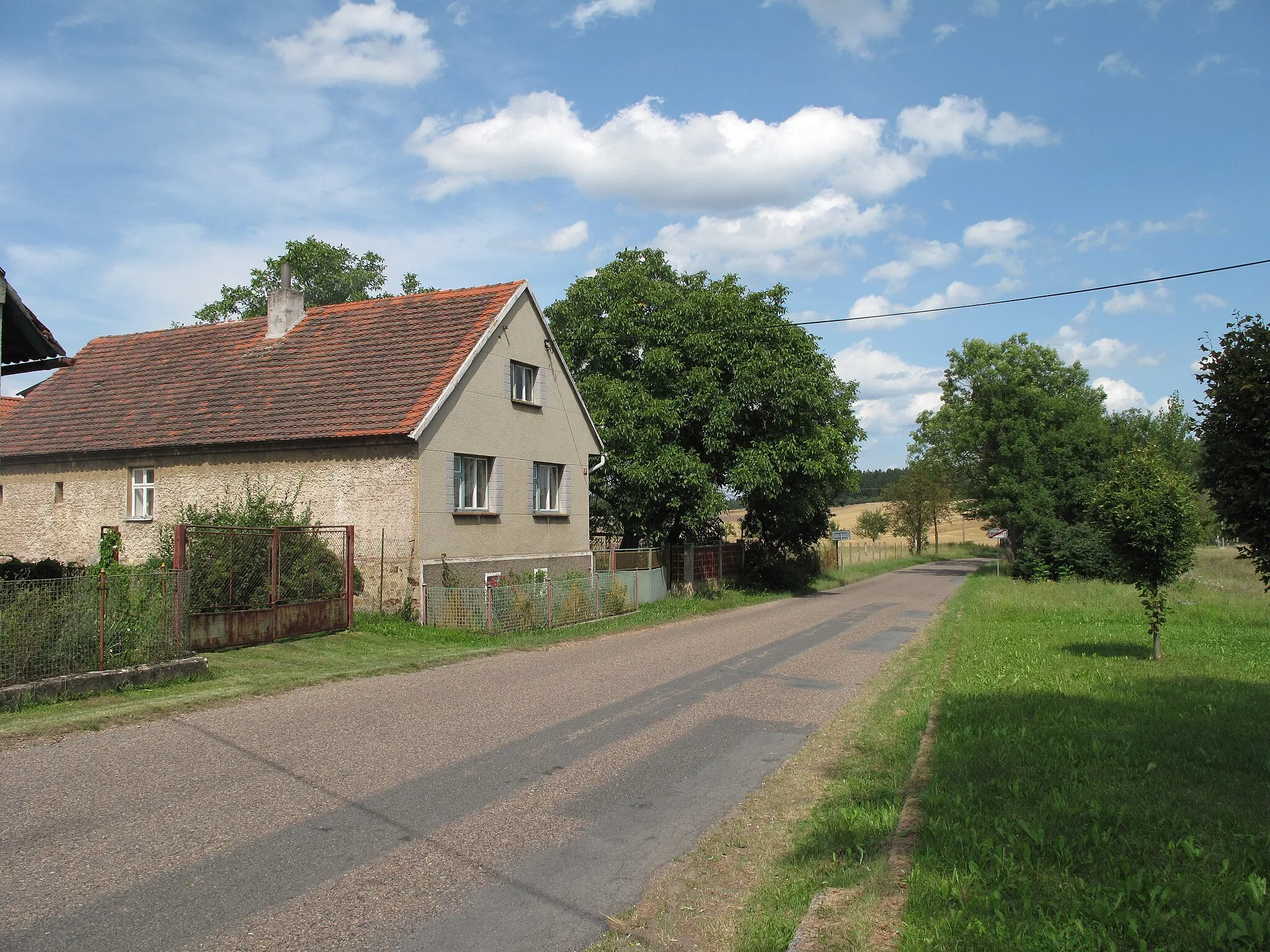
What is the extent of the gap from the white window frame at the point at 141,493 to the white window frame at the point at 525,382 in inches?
333

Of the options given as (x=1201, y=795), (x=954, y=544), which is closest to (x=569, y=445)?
(x=1201, y=795)

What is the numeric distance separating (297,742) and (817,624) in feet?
50.0

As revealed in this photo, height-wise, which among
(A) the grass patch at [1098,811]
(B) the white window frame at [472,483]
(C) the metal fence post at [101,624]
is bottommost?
(A) the grass patch at [1098,811]

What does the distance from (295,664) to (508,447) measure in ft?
30.7

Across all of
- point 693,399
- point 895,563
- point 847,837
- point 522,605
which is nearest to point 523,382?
point 522,605

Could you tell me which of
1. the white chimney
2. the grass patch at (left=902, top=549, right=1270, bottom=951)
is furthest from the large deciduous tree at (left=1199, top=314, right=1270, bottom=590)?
the white chimney

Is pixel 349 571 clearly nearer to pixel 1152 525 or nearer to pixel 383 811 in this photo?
pixel 383 811

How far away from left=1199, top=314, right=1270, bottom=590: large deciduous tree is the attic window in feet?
53.9

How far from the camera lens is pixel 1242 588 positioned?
32281mm

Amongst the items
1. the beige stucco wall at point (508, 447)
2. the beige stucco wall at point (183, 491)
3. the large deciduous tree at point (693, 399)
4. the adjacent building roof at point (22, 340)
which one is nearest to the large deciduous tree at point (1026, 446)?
the large deciduous tree at point (693, 399)

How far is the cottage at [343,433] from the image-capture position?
18969 millimetres

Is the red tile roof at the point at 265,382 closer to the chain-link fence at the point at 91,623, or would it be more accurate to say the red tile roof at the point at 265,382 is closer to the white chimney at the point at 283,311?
the white chimney at the point at 283,311

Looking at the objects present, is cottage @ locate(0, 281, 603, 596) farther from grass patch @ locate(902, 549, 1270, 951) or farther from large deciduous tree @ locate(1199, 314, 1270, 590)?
large deciduous tree @ locate(1199, 314, 1270, 590)

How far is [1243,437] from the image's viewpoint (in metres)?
7.35
